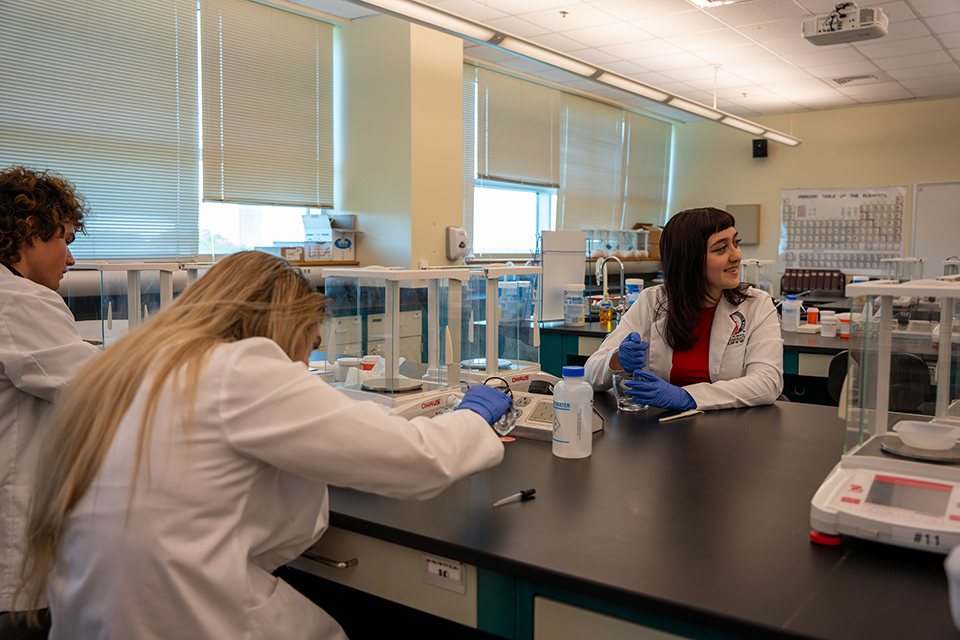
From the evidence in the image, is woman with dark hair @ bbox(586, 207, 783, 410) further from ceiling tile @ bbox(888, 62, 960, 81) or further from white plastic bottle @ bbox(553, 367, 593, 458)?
ceiling tile @ bbox(888, 62, 960, 81)

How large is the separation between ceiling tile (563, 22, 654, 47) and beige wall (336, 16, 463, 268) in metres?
0.84

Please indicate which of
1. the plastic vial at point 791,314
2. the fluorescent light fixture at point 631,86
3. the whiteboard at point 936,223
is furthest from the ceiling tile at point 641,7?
the whiteboard at point 936,223

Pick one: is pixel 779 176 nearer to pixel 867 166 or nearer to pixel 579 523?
pixel 867 166

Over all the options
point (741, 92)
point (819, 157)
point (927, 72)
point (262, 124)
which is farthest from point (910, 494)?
point (819, 157)

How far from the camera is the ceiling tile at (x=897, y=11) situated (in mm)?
4208

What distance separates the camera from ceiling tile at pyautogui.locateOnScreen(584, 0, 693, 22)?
4.24m

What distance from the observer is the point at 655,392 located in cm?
185

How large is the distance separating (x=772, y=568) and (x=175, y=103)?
165 inches

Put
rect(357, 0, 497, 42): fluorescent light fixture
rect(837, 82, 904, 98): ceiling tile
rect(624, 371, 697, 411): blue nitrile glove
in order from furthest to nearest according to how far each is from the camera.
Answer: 1. rect(837, 82, 904, 98): ceiling tile
2. rect(357, 0, 497, 42): fluorescent light fixture
3. rect(624, 371, 697, 411): blue nitrile glove

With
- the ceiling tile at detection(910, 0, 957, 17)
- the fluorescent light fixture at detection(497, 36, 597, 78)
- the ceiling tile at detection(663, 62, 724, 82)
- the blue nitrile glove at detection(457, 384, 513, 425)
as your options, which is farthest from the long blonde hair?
the ceiling tile at detection(663, 62, 724, 82)

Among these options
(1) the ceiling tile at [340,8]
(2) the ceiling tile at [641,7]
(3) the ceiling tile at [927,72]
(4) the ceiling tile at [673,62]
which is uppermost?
(1) the ceiling tile at [340,8]

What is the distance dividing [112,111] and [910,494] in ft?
13.5

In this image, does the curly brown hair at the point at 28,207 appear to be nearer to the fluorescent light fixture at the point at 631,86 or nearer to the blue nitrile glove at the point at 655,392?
the blue nitrile glove at the point at 655,392

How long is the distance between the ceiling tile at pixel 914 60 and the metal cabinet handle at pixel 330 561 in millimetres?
5892
